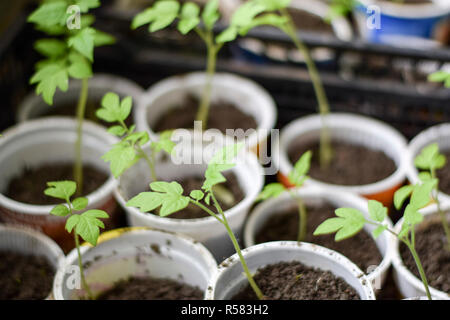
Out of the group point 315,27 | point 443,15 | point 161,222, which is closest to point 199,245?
point 161,222

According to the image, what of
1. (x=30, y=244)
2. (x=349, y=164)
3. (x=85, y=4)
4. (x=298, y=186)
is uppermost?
(x=85, y=4)

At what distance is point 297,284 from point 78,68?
0.62 metres

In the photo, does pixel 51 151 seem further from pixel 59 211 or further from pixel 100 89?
pixel 59 211

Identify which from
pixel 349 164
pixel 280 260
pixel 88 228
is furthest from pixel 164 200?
pixel 349 164

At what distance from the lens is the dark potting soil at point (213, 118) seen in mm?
1465

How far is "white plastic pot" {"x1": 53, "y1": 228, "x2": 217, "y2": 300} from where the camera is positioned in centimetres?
103

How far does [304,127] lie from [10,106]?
0.85 m

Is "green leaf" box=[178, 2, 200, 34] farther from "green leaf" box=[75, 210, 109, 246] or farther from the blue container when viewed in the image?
the blue container

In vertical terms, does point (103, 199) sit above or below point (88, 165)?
below

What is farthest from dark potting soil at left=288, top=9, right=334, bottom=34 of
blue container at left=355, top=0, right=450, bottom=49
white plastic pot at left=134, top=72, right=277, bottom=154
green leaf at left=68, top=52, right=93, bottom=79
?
green leaf at left=68, top=52, right=93, bottom=79

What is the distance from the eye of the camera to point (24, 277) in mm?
1085

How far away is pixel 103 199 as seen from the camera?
113 cm
